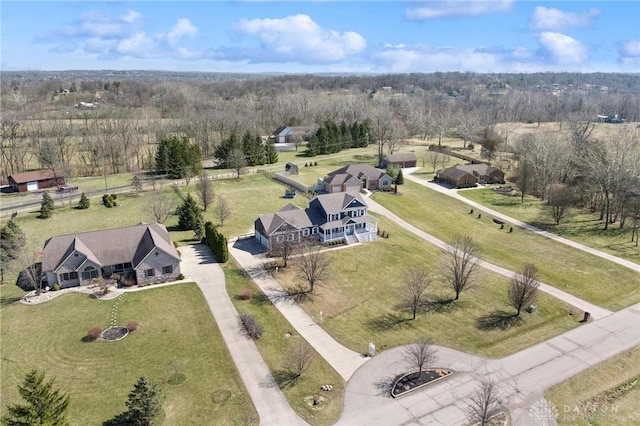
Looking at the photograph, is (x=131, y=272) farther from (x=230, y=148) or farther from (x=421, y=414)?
(x=230, y=148)

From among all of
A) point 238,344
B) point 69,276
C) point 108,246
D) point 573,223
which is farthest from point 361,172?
point 69,276

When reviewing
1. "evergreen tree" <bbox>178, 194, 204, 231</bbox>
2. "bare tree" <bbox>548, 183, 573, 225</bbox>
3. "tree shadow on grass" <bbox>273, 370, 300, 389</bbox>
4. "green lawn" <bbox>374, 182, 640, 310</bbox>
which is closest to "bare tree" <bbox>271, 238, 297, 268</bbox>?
"evergreen tree" <bbox>178, 194, 204, 231</bbox>

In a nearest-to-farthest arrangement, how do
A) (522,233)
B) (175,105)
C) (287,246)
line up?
(287,246) < (522,233) < (175,105)

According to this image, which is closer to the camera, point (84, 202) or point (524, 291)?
point (524, 291)

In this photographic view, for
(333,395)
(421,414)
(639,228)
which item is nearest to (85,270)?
(333,395)

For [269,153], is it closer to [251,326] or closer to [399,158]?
[399,158]

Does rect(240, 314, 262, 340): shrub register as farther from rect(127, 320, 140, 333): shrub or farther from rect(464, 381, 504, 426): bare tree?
rect(464, 381, 504, 426): bare tree

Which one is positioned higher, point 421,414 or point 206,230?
point 206,230
